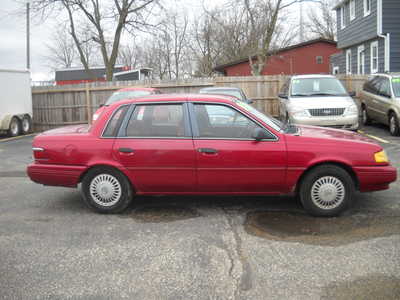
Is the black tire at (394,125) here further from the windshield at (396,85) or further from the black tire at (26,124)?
the black tire at (26,124)

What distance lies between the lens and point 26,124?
57.1ft

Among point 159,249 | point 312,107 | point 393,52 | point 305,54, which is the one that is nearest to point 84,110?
point 312,107

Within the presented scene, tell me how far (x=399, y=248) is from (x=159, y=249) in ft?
7.81

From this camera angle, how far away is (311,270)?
12.8 ft

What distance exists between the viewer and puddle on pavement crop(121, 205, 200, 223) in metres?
5.50

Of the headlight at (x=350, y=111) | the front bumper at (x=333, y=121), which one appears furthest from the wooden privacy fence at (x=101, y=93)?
the front bumper at (x=333, y=121)

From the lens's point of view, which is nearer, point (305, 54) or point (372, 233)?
point (372, 233)

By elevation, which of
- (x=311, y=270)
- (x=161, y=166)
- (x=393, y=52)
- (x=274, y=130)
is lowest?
(x=311, y=270)

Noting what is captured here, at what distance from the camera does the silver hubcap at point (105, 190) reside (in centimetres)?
564

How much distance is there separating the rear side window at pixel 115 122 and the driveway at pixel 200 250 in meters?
1.06

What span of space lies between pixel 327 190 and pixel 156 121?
2279mm

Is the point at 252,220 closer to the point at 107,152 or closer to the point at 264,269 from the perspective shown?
the point at 264,269

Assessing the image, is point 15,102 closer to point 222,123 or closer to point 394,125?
point 394,125

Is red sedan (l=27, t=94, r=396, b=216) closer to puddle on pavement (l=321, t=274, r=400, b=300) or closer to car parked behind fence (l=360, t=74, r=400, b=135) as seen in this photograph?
puddle on pavement (l=321, t=274, r=400, b=300)
